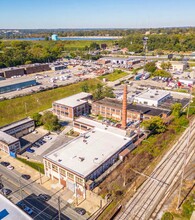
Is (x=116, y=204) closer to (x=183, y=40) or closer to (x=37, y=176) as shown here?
(x=37, y=176)

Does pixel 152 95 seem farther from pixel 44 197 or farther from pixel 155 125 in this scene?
pixel 44 197

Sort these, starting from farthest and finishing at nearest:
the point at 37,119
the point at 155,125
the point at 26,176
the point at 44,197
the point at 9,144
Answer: the point at 37,119 → the point at 155,125 → the point at 9,144 → the point at 26,176 → the point at 44,197

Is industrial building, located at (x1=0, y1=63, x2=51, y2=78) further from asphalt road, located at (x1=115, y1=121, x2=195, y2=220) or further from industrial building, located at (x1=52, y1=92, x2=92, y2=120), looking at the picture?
asphalt road, located at (x1=115, y1=121, x2=195, y2=220)

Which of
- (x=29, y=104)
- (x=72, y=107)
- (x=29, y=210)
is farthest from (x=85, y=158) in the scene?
(x=29, y=104)

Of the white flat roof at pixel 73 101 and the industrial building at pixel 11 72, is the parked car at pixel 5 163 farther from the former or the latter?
the industrial building at pixel 11 72

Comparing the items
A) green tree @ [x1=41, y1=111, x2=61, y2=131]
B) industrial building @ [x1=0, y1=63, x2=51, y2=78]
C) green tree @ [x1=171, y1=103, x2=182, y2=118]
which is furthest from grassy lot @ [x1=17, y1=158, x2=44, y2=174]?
industrial building @ [x1=0, y1=63, x2=51, y2=78]

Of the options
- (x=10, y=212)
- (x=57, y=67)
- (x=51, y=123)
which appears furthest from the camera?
(x=57, y=67)
